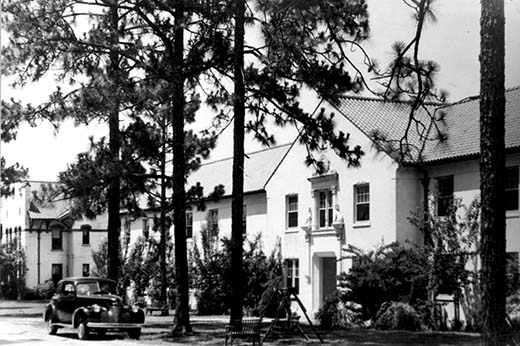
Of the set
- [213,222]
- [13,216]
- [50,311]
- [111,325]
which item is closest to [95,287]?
[50,311]

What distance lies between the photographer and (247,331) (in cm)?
2022

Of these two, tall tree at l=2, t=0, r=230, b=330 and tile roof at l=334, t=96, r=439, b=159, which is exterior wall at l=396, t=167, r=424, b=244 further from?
tall tree at l=2, t=0, r=230, b=330

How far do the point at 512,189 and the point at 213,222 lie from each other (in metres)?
17.8

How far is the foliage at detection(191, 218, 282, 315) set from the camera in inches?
1372

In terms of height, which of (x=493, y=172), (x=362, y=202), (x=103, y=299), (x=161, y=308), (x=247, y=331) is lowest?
(x=161, y=308)

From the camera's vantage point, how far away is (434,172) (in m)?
28.8

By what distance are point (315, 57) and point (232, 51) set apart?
10.7 ft

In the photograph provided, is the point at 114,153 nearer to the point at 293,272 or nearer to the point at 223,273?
the point at 293,272

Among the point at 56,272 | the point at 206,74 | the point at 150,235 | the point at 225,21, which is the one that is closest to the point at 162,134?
the point at 206,74

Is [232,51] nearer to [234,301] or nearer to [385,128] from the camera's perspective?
[234,301]

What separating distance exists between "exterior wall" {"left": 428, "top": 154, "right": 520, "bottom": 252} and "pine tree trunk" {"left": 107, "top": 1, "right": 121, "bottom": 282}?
10325mm

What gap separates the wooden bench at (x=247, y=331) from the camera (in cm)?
1983

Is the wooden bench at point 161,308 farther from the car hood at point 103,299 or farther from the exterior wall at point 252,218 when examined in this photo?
the car hood at point 103,299

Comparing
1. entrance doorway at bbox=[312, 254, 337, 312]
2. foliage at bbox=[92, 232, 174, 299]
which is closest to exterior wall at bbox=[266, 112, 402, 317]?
entrance doorway at bbox=[312, 254, 337, 312]
